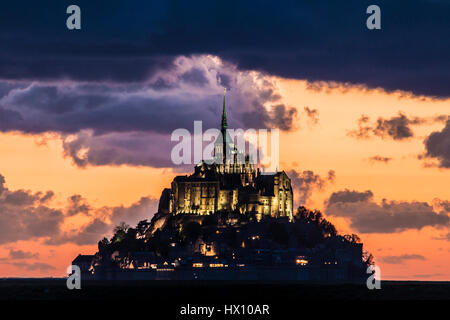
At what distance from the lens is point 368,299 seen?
188125 millimetres

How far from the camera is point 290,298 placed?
19350 centimetres
